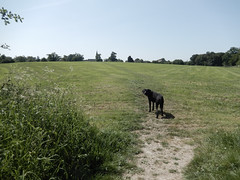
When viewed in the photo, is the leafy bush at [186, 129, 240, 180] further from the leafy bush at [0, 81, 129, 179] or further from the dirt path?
the leafy bush at [0, 81, 129, 179]

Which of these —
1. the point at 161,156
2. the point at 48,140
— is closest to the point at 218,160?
the point at 161,156

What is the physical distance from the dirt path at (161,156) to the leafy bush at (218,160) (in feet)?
0.89

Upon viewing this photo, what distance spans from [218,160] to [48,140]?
370cm

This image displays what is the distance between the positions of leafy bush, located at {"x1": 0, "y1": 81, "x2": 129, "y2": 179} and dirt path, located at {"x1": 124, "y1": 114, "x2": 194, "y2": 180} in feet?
2.04

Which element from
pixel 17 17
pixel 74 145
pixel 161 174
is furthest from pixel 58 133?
pixel 17 17

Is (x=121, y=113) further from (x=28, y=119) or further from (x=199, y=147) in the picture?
(x=28, y=119)

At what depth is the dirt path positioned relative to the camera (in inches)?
145

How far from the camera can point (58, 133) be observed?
3.74 meters

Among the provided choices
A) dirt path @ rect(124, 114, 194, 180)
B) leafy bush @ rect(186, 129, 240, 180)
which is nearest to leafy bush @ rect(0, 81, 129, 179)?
dirt path @ rect(124, 114, 194, 180)

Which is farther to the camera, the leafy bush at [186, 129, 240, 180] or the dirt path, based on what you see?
the dirt path

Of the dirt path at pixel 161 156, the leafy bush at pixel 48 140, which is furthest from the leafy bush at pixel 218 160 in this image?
the leafy bush at pixel 48 140

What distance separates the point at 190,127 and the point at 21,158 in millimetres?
5913

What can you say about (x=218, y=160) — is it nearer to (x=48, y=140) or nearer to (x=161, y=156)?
(x=161, y=156)

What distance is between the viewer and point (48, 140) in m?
3.06
